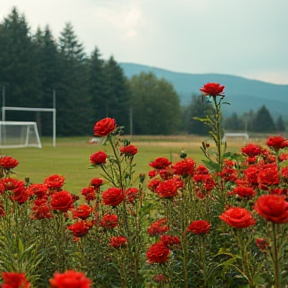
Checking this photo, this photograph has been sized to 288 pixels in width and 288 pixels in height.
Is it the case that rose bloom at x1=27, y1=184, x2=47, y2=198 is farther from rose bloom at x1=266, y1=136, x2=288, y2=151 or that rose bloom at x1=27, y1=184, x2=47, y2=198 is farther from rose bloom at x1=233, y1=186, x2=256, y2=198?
rose bloom at x1=266, y1=136, x2=288, y2=151

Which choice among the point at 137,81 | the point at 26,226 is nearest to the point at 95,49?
the point at 137,81

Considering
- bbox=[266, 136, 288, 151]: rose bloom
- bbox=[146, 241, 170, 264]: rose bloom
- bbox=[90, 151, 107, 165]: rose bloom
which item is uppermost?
bbox=[266, 136, 288, 151]: rose bloom

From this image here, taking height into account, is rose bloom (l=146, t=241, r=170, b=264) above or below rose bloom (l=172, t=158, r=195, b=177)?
below

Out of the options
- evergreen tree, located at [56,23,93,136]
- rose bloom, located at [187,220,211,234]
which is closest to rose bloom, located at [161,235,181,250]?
rose bloom, located at [187,220,211,234]

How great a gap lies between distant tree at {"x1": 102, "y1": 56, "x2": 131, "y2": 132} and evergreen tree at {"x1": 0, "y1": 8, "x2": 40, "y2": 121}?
22.6ft

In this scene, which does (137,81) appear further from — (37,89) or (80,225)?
(80,225)

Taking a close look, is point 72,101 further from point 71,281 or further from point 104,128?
point 71,281

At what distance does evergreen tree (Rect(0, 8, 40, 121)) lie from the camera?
43.2 m

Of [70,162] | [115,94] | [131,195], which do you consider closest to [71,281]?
[131,195]

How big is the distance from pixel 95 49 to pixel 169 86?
12.3 meters

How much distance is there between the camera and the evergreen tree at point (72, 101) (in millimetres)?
45125

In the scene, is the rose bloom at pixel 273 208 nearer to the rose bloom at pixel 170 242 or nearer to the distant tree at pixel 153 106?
the rose bloom at pixel 170 242

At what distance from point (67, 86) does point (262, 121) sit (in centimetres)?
2372

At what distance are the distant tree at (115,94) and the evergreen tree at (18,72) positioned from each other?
688 centimetres
